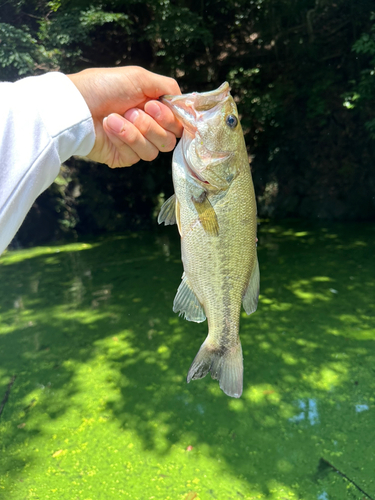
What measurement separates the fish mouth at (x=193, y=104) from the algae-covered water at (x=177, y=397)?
222 centimetres

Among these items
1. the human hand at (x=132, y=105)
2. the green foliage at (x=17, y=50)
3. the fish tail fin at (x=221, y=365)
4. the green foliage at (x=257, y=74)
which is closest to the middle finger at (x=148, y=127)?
the human hand at (x=132, y=105)

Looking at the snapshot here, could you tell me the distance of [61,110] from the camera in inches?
45.7

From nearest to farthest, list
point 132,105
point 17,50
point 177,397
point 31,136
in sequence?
point 31,136 < point 132,105 < point 177,397 < point 17,50

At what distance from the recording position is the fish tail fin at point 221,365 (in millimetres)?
1457

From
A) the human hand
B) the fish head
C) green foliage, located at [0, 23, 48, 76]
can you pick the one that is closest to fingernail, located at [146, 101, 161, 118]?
the human hand

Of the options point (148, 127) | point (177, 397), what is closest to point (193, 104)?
point (148, 127)

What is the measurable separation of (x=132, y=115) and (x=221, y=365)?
3.22 feet

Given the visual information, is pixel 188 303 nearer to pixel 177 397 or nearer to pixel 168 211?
pixel 168 211

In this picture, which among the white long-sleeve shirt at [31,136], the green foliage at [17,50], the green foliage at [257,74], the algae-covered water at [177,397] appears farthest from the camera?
the green foliage at [257,74]

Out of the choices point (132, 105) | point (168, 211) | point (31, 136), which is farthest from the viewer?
point (132, 105)

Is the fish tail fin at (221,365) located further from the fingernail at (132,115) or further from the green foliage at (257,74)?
the green foliage at (257,74)

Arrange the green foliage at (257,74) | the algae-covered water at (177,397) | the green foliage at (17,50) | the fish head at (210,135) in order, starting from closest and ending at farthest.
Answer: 1. the fish head at (210,135)
2. the algae-covered water at (177,397)
3. the green foliage at (17,50)
4. the green foliage at (257,74)

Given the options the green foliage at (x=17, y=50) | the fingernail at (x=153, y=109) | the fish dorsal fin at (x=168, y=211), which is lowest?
the fish dorsal fin at (x=168, y=211)

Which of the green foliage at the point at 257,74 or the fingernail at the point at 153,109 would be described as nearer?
the fingernail at the point at 153,109
